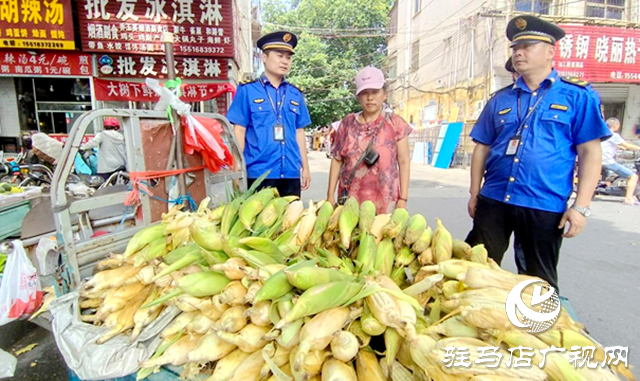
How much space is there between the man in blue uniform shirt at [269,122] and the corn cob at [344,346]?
1873mm

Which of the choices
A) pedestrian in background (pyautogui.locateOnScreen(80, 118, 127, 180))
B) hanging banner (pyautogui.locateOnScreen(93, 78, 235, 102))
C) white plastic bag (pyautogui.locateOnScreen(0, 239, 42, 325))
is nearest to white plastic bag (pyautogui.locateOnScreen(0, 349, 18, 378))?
white plastic bag (pyautogui.locateOnScreen(0, 239, 42, 325))

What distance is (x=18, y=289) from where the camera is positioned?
196 centimetres

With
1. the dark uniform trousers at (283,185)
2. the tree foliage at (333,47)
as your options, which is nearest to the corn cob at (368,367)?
the dark uniform trousers at (283,185)

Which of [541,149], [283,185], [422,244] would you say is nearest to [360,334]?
[422,244]

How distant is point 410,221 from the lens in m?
1.44

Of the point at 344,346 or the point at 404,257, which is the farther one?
the point at 404,257

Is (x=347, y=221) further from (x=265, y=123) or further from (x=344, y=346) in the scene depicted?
(x=265, y=123)

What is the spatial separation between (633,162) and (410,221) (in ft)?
28.9

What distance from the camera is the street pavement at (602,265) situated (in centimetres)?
258

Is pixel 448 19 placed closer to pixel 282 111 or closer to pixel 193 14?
pixel 193 14

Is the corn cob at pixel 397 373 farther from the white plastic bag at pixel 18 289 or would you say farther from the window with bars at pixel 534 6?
the window with bars at pixel 534 6

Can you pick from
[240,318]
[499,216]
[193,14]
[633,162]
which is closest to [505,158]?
[499,216]

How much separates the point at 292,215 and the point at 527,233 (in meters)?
1.44

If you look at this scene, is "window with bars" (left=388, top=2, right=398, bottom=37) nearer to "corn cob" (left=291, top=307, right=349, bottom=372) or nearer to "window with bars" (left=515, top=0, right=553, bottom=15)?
"window with bars" (left=515, top=0, right=553, bottom=15)
